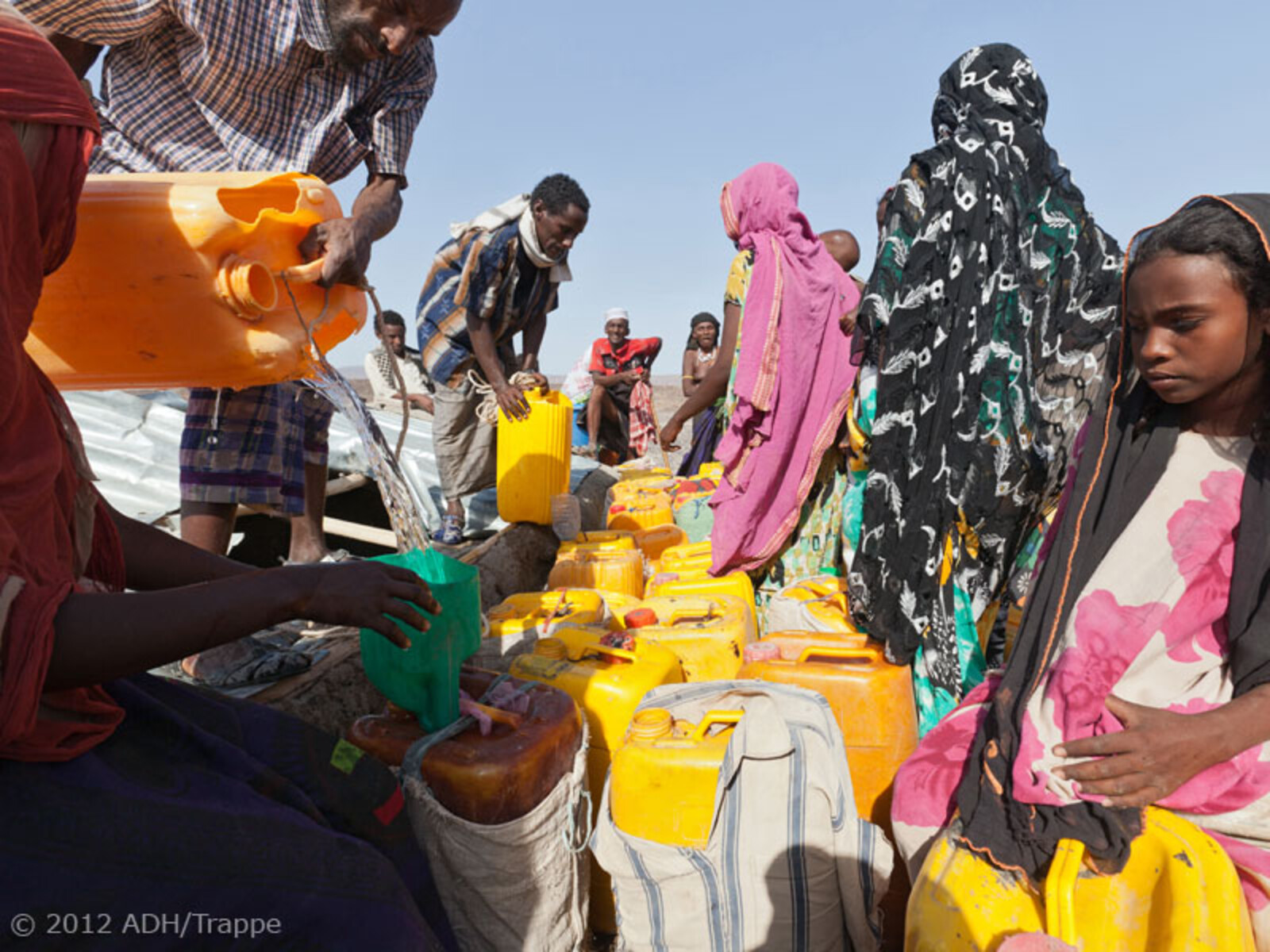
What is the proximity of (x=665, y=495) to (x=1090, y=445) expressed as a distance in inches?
133

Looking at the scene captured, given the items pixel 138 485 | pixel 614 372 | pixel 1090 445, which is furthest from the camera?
pixel 614 372

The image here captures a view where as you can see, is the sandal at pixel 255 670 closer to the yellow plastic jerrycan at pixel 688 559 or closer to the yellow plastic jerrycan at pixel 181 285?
the yellow plastic jerrycan at pixel 181 285

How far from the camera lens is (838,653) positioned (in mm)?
2361

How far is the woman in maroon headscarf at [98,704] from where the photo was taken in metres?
0.95

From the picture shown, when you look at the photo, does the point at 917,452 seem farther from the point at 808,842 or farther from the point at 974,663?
the point at 808,842

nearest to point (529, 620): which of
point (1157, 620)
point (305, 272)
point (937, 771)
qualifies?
point (305, 272)

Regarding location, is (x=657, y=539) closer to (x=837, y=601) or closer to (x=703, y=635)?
(x=837, y=601)

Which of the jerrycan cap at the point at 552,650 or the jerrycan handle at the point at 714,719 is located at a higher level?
the jerrycan handle at the point at 714,719

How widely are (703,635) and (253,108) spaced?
2.17 m

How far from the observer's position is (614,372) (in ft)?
31.0

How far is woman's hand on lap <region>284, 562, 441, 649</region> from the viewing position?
1.18m

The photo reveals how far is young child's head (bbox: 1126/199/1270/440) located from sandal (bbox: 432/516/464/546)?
376cm

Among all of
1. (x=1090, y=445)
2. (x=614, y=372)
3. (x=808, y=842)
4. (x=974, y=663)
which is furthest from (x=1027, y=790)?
(x=614, y=372)

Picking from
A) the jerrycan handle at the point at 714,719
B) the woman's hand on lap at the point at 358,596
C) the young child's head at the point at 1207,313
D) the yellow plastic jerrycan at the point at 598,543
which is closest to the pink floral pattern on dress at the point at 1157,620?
the young child's head at the point at 1207,313
